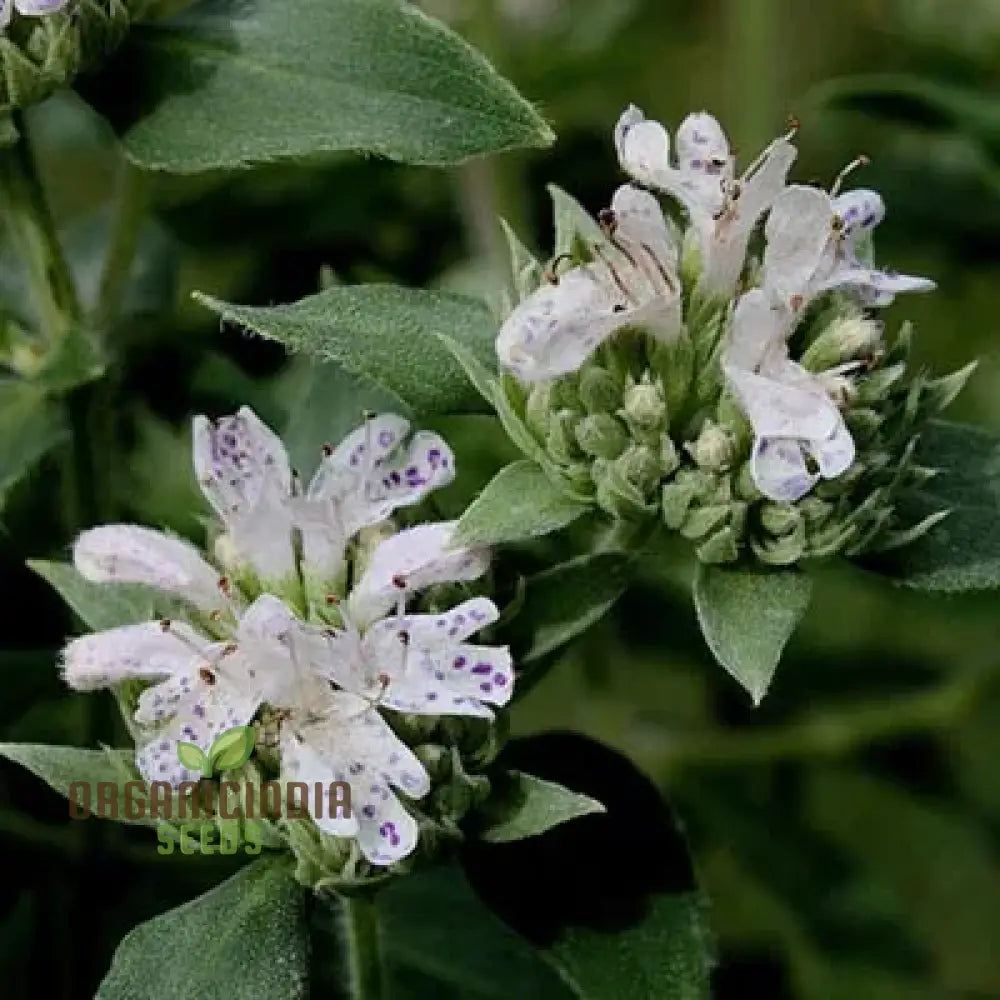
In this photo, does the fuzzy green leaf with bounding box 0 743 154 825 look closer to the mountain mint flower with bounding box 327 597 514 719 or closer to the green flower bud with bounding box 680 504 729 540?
the mountain mint flower with bounding box 327 597 514 719

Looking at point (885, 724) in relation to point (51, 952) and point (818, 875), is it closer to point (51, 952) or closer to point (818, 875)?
point (818, 875)

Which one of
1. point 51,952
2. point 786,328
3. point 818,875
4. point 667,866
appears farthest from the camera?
point 818,875

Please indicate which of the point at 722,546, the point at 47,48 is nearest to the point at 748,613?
the point at 722,546

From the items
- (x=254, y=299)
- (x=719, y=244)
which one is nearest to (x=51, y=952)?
(x=254, y=299)

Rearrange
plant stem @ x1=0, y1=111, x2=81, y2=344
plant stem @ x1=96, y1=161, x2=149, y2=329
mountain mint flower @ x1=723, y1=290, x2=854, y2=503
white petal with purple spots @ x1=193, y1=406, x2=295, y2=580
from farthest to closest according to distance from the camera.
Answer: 1. plant stem @ x1=96, y1=161, x2=149, y2=329
2. plant stem @ x1=0, y1=111, x2=81, y2=344
3. white petal with purple spots @ x1=193, y1=406, x2=295, y2=580
4. mountain mint flower @ x1=723, y1=290, x2=854, y2=503

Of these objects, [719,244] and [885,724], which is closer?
[719,244]

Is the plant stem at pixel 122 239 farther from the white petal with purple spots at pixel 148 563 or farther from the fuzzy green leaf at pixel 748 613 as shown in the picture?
the fuzzy green leaf at pixel 748 613

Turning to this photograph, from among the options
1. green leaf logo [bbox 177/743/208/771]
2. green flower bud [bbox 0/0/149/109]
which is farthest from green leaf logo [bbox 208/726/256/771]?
green flower bud [bbox 0/0/149/109]
